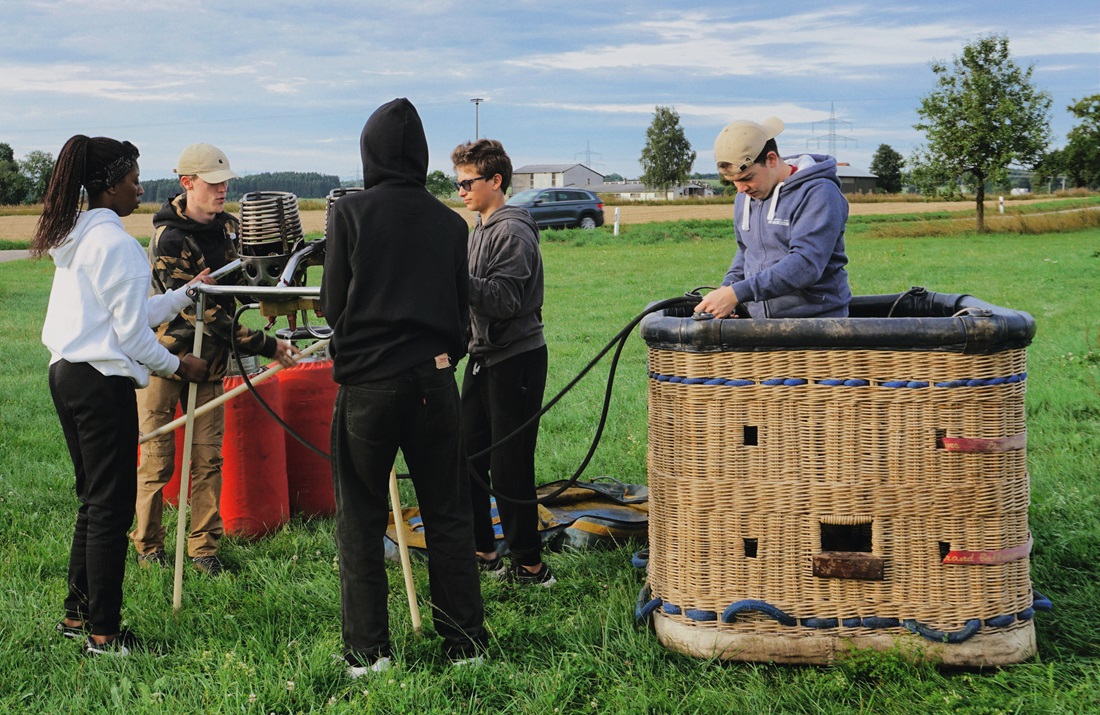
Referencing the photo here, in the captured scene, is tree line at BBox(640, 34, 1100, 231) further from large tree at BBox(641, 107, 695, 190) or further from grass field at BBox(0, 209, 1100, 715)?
large tree at BBox(641, 107, 695, 190)

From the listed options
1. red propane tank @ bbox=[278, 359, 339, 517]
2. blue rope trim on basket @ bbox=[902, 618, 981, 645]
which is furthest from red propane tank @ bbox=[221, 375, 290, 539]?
blue rope trim on basket @ bbox=[902, 618, 981, 645]

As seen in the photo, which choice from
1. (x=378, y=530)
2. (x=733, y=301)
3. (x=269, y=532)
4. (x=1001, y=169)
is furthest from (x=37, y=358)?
(x=1001, y=169)

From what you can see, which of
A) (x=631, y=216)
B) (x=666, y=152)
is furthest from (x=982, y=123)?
(x=666, y=152)

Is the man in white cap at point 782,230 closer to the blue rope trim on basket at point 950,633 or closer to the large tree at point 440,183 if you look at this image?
the blue rope trim on basket at point 950,633

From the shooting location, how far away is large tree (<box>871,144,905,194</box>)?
90106mm

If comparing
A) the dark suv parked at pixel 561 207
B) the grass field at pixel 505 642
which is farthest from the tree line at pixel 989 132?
the grass field at pixel 505 642

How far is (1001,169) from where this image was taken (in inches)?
1420

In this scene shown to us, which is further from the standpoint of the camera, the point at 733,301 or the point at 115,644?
the point at 115,644

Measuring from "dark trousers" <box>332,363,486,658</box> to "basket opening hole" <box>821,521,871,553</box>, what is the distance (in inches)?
49.6

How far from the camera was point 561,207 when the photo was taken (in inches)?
1210

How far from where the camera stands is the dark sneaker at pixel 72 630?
4059 mm

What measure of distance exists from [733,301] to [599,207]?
28304 mm

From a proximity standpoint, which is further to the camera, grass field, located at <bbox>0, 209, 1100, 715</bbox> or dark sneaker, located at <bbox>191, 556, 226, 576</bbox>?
dark sneaker, located at <bbox>191, 556, 226, 576</bbox>

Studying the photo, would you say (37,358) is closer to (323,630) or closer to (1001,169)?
(323,630)
